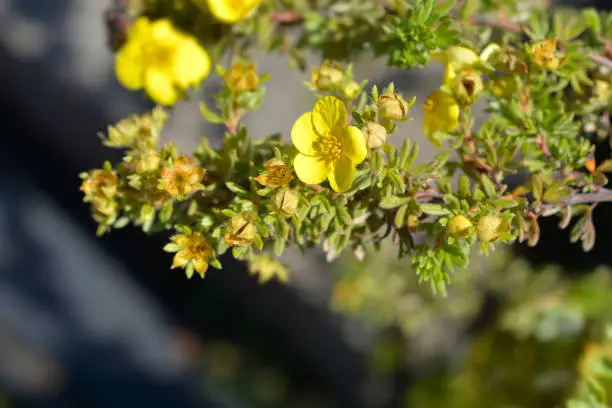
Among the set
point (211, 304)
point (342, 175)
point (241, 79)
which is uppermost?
point (241, 79)

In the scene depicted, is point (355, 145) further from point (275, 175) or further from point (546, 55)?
point (546, 55)

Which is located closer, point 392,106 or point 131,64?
point 392,106

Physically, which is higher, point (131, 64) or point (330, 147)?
point (131, 64)

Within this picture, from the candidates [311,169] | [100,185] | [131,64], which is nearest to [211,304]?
[131,64]

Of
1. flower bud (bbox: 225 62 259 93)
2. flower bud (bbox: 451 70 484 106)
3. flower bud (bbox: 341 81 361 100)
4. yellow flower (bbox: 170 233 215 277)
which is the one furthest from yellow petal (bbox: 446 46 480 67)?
yellow flower (bbox: 170 233 215 277)

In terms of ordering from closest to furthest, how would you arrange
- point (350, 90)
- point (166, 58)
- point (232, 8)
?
1. point (350, 90)
2. point (232, 8)
3. point (166, 58)

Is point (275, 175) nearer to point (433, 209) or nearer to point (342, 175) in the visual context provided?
point (342, 175)

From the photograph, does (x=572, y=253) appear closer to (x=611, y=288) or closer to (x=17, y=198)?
(x=611, y=288)

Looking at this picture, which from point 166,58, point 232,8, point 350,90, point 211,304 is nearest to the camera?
point 350,90
